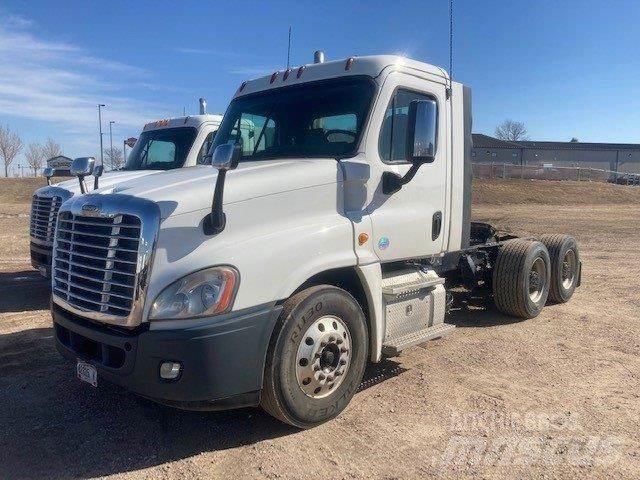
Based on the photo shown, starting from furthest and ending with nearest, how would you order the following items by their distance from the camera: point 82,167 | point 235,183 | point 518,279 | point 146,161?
point 146,161
point 518,279
point 82,167
point 235,183

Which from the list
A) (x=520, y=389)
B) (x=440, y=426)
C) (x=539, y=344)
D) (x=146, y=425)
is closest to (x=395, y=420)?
(x=440, y=426)

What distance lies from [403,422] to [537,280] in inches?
160

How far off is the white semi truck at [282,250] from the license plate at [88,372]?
0.05ft

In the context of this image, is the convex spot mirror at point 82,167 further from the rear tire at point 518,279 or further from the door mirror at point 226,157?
the rear tire at point 518,279

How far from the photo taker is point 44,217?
7.87 metres

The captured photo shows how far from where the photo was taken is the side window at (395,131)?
14.8 feet

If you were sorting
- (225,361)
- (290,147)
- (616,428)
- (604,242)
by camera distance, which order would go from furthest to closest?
(604,242) → (290,147) → (616,428) → (225,361)

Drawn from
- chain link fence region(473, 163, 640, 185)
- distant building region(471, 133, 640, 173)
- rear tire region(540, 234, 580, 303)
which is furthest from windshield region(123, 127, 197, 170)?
distant building region(471, 133, 640, 173)

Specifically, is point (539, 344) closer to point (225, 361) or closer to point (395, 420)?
point (395, 420)

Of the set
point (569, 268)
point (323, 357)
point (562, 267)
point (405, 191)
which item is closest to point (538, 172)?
point (569, 268)

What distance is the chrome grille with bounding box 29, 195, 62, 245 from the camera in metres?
7.52

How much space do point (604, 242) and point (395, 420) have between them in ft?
45.3

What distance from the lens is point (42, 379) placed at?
16.3 feet

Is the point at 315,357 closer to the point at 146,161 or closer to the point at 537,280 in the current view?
the point at 537,280
